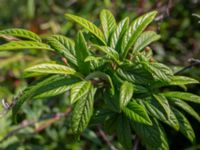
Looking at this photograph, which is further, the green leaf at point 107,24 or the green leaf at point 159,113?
the green leaf at point 107,24

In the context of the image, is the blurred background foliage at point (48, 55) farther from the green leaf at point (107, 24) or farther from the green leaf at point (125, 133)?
the green leaf at point (125, 133)

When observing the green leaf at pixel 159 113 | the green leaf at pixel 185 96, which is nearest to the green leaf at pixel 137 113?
the green leaf at pixel 159 113

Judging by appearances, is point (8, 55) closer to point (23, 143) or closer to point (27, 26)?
point (27, 26)

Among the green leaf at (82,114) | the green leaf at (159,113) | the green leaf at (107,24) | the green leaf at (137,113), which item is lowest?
the green leaf at (159,113)

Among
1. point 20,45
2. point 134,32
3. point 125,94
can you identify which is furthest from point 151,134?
point 20,45

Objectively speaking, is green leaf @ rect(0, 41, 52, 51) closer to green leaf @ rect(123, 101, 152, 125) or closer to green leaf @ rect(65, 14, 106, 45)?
green leaf @ rect(65, 14, 106, 45)

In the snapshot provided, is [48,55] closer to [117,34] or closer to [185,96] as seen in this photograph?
[117,34]
